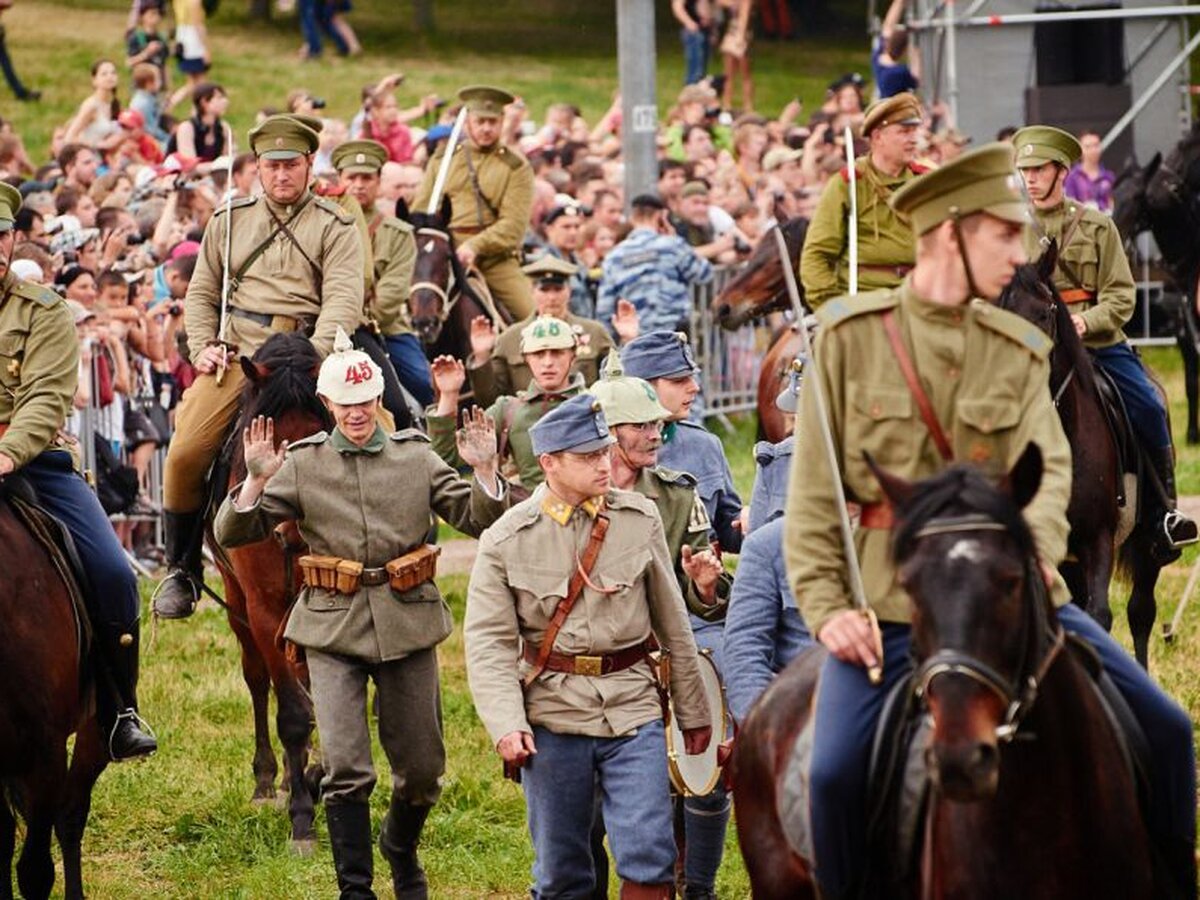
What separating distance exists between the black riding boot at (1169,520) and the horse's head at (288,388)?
4365 millimetres

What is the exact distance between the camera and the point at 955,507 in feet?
19.1

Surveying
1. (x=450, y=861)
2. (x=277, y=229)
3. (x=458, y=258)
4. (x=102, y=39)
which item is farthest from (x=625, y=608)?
(x=102, y=39)

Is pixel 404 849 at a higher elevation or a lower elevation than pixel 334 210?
lower

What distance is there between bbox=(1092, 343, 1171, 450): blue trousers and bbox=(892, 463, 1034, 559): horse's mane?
694cm

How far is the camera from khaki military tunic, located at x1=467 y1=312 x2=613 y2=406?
1532 cm

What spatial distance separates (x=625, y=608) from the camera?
8.55 metres

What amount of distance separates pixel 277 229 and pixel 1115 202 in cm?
1169

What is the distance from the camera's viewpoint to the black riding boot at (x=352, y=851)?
9.77m

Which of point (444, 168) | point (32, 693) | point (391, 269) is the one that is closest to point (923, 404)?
point (32, 693)

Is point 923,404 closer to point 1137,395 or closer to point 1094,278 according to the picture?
point 1094,278

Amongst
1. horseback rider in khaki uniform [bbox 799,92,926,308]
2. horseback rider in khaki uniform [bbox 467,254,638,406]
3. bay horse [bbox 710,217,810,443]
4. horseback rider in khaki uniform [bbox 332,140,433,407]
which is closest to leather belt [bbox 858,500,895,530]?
horseback rider in khaki uniform [bbox 799,92,926,308]

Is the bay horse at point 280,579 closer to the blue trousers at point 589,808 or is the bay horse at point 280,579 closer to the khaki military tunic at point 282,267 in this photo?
the khaki military tunic at point 282,267

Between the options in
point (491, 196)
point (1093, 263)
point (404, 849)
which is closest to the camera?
point (404, 849)

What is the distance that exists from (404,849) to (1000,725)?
4.75 metres
